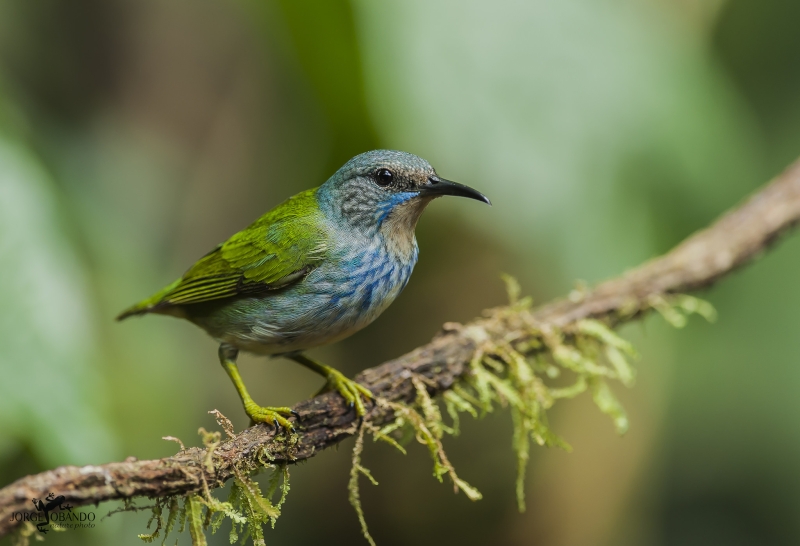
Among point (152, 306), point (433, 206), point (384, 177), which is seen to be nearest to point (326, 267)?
point (384, 177)

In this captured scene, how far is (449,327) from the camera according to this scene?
3.50 meters

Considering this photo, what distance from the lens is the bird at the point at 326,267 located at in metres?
2.89

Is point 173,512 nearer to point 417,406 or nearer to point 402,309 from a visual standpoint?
point 417,406

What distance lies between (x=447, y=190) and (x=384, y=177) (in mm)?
288

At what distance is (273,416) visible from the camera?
273 centimetres

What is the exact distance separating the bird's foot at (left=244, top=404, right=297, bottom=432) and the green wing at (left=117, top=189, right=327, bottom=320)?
1.71 ft

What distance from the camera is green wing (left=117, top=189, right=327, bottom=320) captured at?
301 centimetres

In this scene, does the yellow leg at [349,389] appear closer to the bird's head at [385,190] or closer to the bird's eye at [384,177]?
the bird's head at [385,190]

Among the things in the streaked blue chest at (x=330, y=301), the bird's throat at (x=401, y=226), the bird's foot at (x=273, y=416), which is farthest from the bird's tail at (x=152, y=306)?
the bird's throat at (x=401, y=226)

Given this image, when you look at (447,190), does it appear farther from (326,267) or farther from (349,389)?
(349,389)

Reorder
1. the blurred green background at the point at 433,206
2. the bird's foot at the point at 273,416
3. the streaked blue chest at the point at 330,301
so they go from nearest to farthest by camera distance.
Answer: the bird's foot at the point at 273,416 < the streaked blue chest at the point at 330,301 < the blurred green background at the point at 433,206

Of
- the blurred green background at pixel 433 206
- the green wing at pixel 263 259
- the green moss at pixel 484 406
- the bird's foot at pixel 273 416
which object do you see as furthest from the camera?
the blurred green background at pixel 433 206

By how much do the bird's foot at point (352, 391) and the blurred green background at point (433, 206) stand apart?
3.37 ft

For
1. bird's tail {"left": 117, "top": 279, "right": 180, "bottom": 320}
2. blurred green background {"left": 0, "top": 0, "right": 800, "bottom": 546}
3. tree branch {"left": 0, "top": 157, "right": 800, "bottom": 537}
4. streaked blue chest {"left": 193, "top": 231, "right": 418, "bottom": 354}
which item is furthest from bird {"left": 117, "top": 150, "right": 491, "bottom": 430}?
blurred green background {"left": 0, "top": 0, "right": 800, "bottom": 546}
